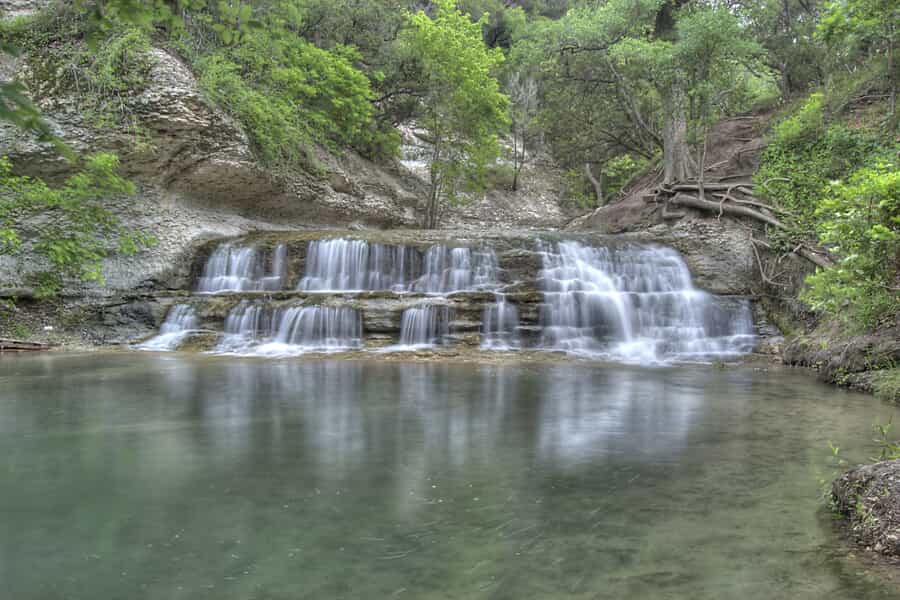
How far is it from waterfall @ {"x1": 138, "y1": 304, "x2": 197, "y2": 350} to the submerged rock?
12324 mm

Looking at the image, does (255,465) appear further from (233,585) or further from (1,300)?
(1,300)

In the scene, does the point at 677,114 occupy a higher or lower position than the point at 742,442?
higher

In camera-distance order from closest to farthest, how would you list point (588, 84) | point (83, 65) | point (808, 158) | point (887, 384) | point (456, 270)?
1. point (887, 384)
2. point (83, 65)
3. point (456, 270)
4. point (808, 158)
5. point (588, 84)

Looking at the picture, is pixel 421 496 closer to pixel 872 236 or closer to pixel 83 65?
pixel 872 236

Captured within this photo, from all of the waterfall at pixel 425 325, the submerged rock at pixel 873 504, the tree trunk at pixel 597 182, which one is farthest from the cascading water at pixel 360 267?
the tree trunk at pixel 597 182

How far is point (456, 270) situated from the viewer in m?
15.0

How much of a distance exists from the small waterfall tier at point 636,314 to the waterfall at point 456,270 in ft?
4.46

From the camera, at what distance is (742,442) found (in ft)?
16.0

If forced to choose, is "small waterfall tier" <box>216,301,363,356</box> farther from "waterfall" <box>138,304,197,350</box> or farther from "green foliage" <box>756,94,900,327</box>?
"green foliage" <box>756,94,900,327</box>

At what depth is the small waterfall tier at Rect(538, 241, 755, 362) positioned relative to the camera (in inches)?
502

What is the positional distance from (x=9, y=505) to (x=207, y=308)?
10641mm

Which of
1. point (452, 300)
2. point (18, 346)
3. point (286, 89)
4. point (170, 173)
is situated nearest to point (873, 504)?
point (452, 300)

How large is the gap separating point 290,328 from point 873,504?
11.4m

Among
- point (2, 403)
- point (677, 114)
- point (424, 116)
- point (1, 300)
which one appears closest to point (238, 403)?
point (2, 403)
